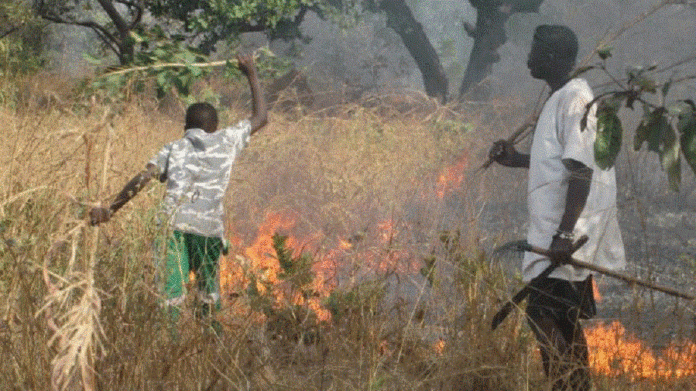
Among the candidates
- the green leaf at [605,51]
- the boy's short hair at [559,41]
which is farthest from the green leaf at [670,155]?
the boy's short hair at [559,41]

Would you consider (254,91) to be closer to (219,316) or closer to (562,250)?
(219,316)

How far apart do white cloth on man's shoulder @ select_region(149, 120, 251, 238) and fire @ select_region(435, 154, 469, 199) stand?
8183mm

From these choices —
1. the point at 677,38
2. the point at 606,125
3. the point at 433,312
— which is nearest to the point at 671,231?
the point at 433,312

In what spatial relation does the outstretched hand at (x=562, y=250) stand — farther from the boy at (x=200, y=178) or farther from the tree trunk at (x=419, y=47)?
the tree trunk at (x=419, y=47)

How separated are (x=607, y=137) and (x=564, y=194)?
0.76 meters

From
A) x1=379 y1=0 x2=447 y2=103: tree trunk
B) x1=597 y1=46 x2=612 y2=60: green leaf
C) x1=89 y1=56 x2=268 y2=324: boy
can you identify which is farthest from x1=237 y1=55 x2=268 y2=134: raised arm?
x1=379 y1=0 x2=447 y2=103: tree trunk

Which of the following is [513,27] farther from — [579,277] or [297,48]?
[579,277]

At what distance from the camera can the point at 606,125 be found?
3.59 meters

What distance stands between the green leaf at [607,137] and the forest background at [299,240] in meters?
0.03

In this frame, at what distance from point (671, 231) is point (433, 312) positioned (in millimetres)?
9183

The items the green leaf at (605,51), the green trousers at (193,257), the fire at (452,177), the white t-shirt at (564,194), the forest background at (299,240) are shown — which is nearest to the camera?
the forest background at (299,240)

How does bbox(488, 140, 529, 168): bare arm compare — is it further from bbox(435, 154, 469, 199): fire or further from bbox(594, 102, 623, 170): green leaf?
bbox(435, 154, 469, 199): fire

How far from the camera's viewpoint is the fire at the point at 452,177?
14516 mm

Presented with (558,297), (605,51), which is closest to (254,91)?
(558,297)
